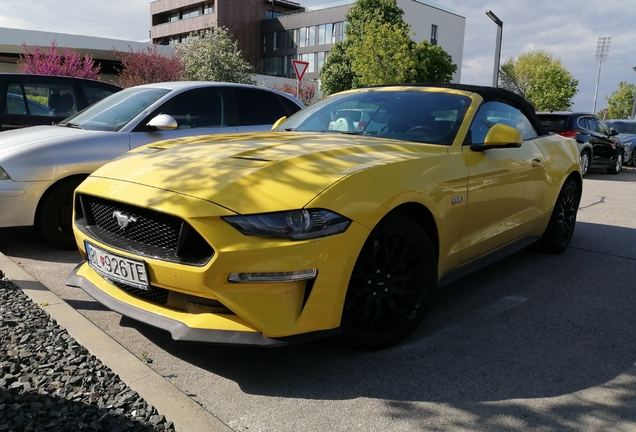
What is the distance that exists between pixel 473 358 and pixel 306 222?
54.4 inches

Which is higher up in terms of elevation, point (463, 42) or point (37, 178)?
point (463, 42)

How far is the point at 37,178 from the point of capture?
4695mm

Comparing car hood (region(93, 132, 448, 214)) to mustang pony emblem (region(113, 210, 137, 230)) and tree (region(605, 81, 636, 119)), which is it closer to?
mustang pony emblem (region(113, 210, 137, 230))

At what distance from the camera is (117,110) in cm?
555

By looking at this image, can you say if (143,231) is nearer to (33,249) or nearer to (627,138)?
(33,249)

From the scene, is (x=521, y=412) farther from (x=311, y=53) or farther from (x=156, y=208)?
(x=311, y=53)

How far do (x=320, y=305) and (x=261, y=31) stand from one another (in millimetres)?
70754

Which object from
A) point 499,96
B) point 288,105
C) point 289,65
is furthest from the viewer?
point 289,65

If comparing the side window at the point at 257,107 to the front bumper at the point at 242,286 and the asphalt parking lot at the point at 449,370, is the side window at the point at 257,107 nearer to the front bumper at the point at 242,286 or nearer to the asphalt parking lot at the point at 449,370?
the asphalt parking lot at the point at 449,370

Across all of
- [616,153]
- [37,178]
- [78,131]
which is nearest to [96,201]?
[37,178]

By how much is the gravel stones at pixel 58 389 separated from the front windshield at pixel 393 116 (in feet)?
7.66

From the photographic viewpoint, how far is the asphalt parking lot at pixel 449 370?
2520 mm

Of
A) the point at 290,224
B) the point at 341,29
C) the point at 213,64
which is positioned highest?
the point at 341,29

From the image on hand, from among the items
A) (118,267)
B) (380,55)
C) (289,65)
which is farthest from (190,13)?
(118,267)
